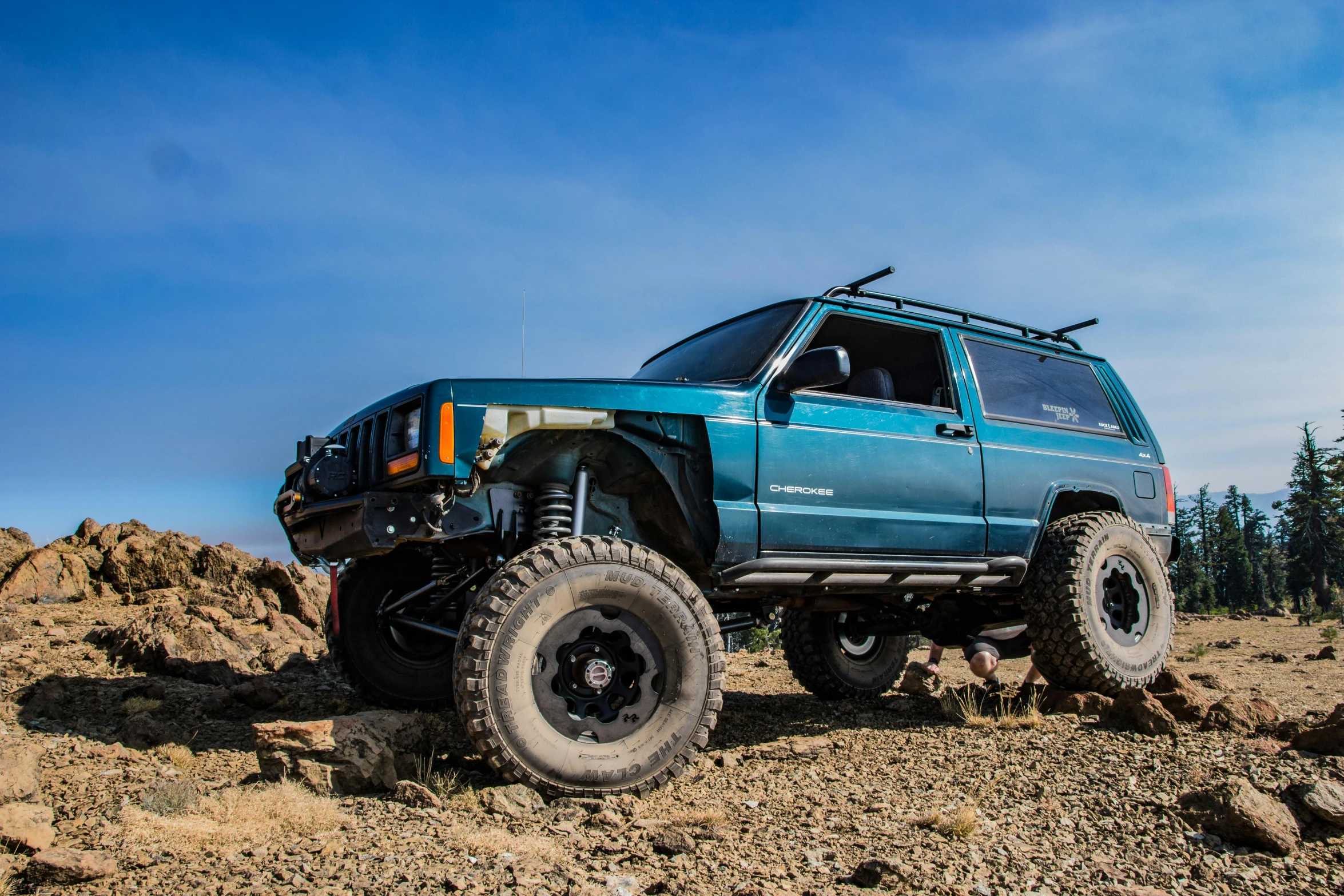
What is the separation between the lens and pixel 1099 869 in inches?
108

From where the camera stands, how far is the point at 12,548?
8562mm

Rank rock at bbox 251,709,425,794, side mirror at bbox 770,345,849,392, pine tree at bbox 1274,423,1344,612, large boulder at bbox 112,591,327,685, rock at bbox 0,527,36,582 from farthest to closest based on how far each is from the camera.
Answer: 1. pine tree at bbox 1274,423,1344,612
2. rock at bbox 0,527,36,582
3. large boulder at bbox 112,591,327,685
4. side mirror at bbox 770,345,849,392
5. rock at bbox 251,709,425,794

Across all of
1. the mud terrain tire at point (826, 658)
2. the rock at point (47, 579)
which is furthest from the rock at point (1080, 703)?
the rock at point (47, 579)

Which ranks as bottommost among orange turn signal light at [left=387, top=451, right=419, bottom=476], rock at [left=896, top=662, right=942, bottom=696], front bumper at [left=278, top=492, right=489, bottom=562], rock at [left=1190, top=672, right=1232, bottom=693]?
rock at [left=896, top=662, right=942, bottom=696]

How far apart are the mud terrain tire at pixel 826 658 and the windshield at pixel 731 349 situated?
2320mm

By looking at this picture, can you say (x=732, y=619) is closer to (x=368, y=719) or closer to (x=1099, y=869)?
(x=368, y=719)

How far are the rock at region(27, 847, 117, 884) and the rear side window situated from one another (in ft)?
15.3

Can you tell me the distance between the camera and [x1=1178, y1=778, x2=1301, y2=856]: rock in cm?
285

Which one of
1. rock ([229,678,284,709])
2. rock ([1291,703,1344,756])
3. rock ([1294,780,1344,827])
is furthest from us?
rock ([229,678,284,709])

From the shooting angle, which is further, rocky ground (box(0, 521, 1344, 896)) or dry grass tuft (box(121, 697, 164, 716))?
dry grass tuft (box(121, 697, 164, 716))

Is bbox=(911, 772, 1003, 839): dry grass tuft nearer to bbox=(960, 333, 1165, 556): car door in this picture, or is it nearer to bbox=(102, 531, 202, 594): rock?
bbox=(960, 333, 1165, 556): car door

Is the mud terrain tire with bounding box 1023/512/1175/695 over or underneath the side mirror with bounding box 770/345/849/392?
underneath

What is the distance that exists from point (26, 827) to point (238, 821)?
2.04ft

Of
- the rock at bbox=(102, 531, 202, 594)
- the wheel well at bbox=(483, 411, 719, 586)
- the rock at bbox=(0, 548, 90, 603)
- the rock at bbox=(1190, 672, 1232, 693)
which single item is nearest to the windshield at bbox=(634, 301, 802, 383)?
the wheel well at bbox=(483, 411, 719, 586)
